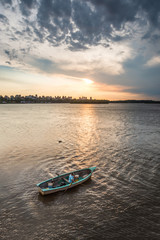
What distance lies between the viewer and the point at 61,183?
19.6 metres

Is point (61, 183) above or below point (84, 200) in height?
above

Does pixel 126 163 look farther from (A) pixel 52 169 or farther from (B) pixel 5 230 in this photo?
(B) pixel 5 230

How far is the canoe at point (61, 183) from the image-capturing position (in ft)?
59.1

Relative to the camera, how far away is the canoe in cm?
1800

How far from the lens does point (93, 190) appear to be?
62.4 ft

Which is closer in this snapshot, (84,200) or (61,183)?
(84,200)

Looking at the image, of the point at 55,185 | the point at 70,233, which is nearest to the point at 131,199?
the point at 70,233

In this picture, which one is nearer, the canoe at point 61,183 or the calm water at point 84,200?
the calm water at point 84,200

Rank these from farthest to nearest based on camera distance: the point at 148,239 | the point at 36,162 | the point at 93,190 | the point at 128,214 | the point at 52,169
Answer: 1. the point at 36,162
2. the point at 52,169
3. the point at 93,190
4. the point at 128,214
5. the point at 148,239

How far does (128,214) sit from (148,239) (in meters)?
2.75

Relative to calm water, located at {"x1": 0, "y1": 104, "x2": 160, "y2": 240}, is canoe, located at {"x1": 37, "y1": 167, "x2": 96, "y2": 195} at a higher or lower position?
higher

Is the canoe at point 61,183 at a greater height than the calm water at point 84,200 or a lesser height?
greater

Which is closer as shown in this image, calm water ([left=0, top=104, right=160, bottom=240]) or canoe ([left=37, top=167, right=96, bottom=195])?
calm water ([left=0, top=104, right=160, bottom=240])

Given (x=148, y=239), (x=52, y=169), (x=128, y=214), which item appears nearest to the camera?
(x=148, y=239)
